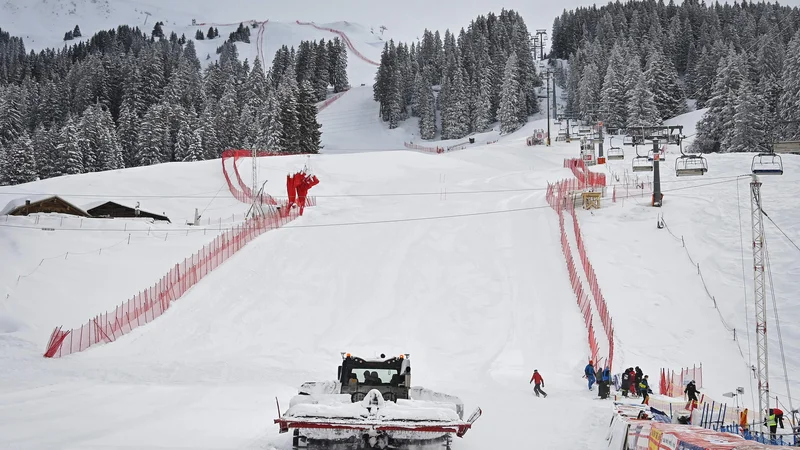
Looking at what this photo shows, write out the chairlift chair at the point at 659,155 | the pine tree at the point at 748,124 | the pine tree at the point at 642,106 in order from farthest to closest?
the pine tree at the point at 642,106, the pine tree at the point at 748,124, the chairlift chair at the point at 659,155

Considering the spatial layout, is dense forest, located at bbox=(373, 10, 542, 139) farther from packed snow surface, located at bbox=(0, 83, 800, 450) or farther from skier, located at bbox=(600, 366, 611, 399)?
skier, located at bbox=(600, 366, 611, 399)

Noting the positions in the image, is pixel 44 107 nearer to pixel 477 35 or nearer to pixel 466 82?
pixel 466 82

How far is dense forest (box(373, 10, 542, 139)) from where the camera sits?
384ft

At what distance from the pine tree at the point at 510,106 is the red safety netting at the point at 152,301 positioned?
71632 mm

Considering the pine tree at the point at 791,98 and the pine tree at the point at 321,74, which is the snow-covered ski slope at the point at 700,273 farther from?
the pine tree at the point at 321,74

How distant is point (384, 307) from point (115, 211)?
88.0ft

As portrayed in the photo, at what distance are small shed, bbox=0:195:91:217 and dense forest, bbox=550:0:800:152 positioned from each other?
4723cm

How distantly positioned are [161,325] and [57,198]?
77.6 feet

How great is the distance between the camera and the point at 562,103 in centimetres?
13188

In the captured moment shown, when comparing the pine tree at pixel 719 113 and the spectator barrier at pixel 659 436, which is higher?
the pine tree at pixel 719 113

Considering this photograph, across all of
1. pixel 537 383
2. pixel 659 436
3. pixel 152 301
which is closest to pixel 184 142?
pixel 152 301

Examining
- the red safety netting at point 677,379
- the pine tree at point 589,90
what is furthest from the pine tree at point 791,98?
the red safety netting at point 677,379

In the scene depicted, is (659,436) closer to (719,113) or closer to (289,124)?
(719,113)

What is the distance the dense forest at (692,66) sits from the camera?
2729 inches
